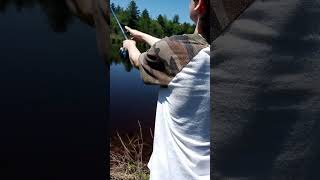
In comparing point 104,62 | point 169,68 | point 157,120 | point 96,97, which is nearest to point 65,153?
point 96,97

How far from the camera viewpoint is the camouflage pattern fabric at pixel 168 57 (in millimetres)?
1094

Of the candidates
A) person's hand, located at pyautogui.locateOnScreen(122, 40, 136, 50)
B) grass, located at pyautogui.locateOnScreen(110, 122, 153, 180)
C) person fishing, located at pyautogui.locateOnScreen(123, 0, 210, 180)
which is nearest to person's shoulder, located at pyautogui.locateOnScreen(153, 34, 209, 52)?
person fishing, located at pyautogui.locateOnScreen(123, 0, 210, 180)

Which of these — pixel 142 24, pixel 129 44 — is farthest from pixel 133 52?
pixel 142 24

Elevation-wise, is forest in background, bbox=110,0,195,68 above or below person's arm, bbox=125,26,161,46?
above

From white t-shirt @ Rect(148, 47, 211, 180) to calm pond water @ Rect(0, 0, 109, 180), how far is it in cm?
95

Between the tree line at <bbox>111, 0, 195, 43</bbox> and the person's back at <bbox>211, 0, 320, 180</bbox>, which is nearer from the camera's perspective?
the person's back at <bbox>211, 0, 320, 180</bbox>

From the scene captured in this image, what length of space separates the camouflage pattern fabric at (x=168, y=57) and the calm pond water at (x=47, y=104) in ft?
3.13

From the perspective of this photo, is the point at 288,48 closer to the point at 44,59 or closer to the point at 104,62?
the point at 104,62

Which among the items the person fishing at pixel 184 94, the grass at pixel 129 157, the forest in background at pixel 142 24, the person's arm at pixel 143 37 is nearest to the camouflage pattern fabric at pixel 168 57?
the person fishing at pixel 184 94

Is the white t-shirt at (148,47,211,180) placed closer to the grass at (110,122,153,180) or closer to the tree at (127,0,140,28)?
the tree at (127,0,140,28)

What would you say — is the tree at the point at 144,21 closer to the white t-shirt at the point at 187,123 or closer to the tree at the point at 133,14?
the tree at the point at 133,14

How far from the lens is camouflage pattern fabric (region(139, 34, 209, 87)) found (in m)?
1.09

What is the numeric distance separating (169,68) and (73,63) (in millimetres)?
1167

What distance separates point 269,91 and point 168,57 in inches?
12.9
